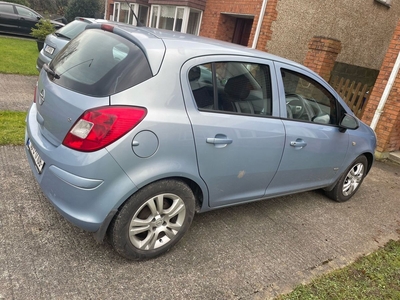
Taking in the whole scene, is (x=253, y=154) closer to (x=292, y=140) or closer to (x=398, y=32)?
(x=292, y=140)

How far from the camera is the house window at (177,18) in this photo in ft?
40.7

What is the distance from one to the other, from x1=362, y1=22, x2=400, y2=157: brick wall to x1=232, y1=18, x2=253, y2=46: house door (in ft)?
19.1

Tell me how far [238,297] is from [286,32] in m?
8.25

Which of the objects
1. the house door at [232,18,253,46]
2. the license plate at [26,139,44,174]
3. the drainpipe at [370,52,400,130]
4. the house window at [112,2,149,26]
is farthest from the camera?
the house window at [112,2,149,26]

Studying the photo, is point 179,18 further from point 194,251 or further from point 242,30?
point 194,251

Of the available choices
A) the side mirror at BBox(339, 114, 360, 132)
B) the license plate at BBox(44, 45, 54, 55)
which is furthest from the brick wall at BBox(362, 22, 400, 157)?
the license plate at BBox(44, 45, 54, 55)

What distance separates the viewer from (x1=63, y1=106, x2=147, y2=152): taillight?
216cm

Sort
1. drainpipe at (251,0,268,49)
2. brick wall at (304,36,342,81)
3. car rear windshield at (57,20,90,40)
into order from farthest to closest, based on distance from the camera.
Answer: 1. drainpipe at (251,0,268,49)
2. brick wall at (304,36,342,81)
3. car rear windshield at (57,20,90,40)

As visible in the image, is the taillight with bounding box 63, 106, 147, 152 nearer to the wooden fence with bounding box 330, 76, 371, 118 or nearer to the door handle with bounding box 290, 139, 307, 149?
the door handle with bounding box 290, 139, 307, 149

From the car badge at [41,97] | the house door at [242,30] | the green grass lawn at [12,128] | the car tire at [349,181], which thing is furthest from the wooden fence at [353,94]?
the car badge at [41,97]

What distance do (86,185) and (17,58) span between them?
9.35 m

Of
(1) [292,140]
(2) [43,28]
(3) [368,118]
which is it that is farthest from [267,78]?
(2) [43,28]

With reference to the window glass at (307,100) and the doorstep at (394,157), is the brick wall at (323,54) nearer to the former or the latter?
the doorstep at (394,157)

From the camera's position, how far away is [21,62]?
9297 millimetres
